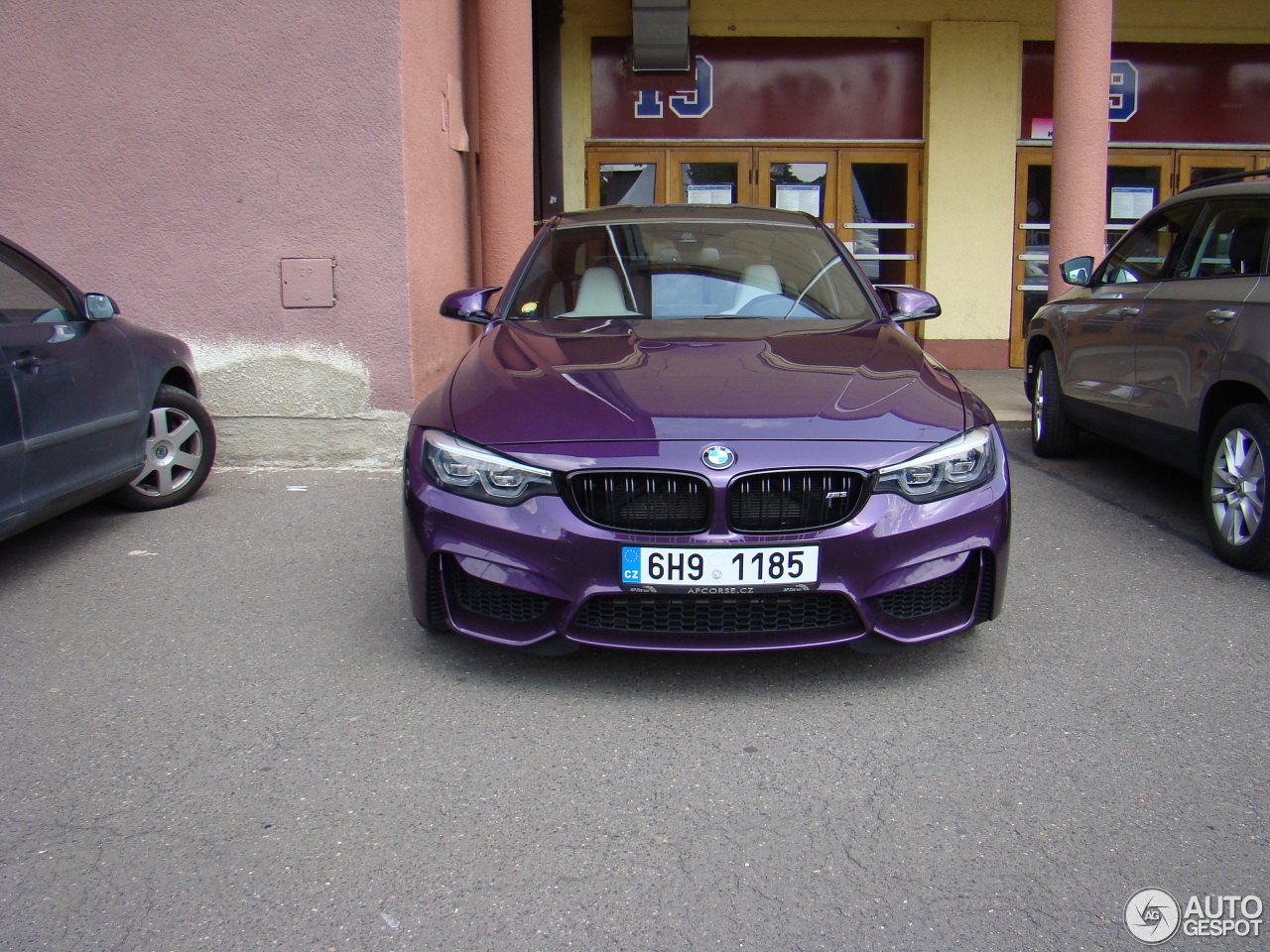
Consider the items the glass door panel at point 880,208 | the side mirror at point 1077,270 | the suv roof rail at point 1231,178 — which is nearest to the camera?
the suv roof rail at point 1231,178

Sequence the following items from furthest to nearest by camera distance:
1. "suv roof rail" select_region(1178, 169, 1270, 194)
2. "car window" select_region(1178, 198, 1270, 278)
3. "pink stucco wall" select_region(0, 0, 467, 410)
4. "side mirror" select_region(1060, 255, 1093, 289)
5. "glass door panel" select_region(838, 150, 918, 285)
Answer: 1. "glass door panel" select_region(838, 150, 918, 285)
2. "pink stucco wall" select_region(0, 0, 467, 410)
3. "side mirror" select_region(1060, 255, 1093, 289)
4. "suv roof rail" select_region(1178, 169, 1270, 194)
5. "car window" select_region(1178, 198, 1270, 278)

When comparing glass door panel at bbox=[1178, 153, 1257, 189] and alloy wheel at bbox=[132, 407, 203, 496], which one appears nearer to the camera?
alloy wheel at bbox=[132, 407, 203, 496]

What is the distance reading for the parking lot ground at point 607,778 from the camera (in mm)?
2275

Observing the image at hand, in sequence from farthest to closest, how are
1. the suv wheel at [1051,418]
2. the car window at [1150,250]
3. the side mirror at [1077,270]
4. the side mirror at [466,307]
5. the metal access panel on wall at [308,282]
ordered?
the suv wheel at [1051,418], the metal access panel on wall at [308,282], the side mirror at [1077,270], the car window at [1150,250], the side mirror at [466,307]

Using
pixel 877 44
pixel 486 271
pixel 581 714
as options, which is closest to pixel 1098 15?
pixel 877 44

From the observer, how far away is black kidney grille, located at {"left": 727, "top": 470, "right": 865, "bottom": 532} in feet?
10.3

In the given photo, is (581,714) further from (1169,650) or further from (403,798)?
(1169,650)

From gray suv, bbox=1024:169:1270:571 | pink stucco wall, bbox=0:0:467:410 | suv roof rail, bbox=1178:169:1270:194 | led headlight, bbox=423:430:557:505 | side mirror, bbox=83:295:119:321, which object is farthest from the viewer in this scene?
pink stucco wall, bbox=0:0:467:410

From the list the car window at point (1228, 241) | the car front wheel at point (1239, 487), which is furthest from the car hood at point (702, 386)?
the car window at point (1228, 241)

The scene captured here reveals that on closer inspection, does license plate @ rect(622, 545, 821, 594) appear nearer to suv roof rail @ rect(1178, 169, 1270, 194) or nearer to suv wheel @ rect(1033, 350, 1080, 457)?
suv roof rail @ rect(1178, 169, 1270, 194)

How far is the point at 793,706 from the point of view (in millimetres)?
3262

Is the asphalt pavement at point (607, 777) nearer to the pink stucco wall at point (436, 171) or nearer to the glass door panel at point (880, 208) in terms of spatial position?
the pink stucco wall at point (436, 171)

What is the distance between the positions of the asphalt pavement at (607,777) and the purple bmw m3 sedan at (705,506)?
0.26 metres

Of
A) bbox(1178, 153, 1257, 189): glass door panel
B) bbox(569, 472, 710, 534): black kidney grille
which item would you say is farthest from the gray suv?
bbox(1178, 153, 1257, 189): glass door panel
